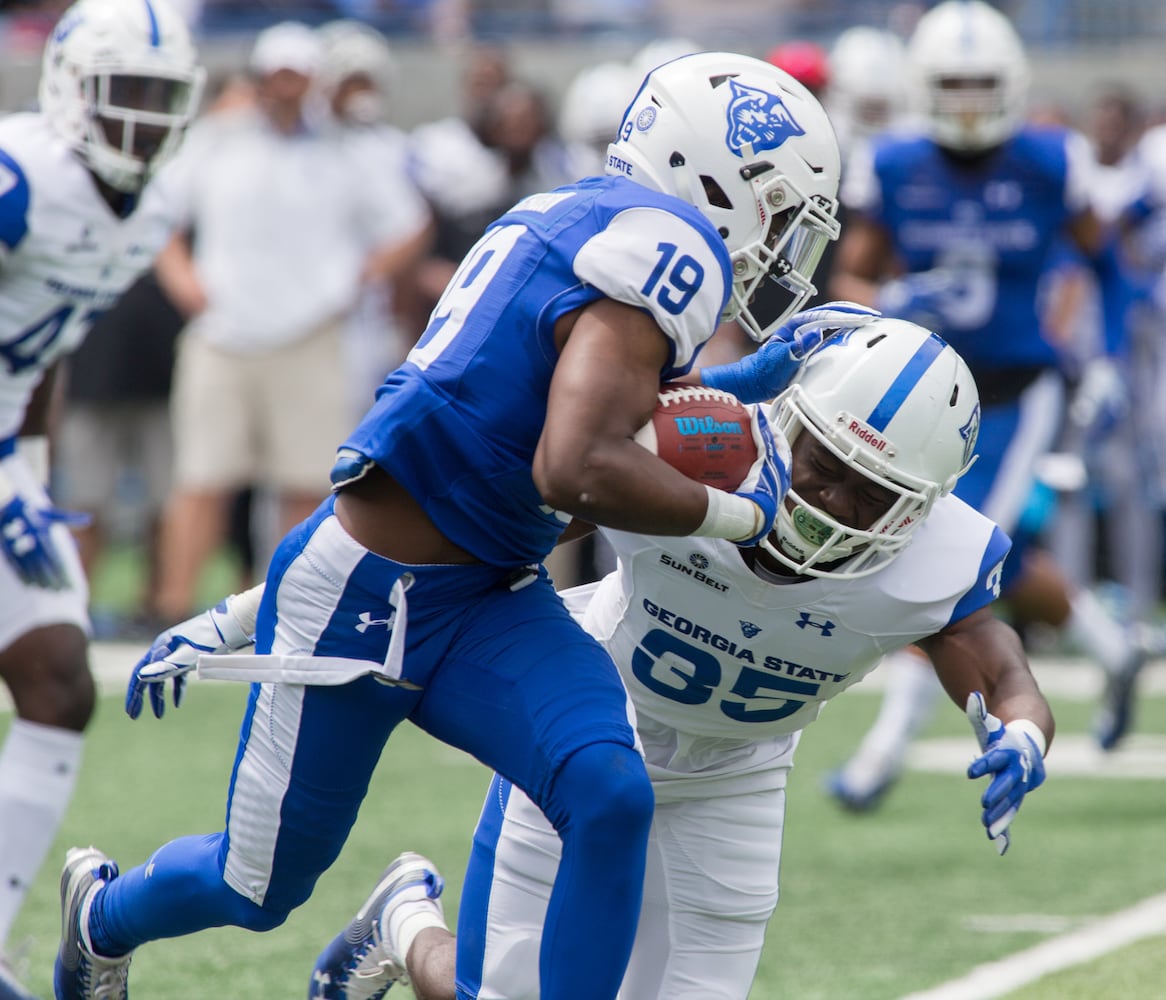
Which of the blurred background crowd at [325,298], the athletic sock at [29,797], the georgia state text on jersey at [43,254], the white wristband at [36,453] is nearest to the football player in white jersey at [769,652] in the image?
the athletic sock at [29,797]

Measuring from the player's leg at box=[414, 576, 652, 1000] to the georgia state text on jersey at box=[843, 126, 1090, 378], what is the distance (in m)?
3.48

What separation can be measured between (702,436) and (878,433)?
351 millimetres

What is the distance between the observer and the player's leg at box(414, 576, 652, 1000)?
279 centimetres

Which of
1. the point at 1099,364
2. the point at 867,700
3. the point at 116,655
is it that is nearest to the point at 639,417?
the point at 1099,364

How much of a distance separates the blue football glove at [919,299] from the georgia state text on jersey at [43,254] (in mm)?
2375

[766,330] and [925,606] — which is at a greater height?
[766,330]

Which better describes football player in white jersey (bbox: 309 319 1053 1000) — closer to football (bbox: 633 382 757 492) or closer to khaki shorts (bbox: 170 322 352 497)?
football (bbox: 633 382 757 492)

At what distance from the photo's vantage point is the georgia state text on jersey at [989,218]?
6.16m

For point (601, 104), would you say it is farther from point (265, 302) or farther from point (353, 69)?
point (265, 302)

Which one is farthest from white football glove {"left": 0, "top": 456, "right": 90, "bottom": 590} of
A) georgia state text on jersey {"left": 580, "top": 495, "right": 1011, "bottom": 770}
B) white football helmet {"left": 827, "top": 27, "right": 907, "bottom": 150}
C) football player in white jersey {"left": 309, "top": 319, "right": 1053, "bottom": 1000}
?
white football helmet {"left": 827, "top": 27, "right": 907, "bottom": 150}

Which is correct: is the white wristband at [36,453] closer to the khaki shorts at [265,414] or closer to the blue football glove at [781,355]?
the blue football glove at [781,355]

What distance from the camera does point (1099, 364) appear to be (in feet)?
22.1

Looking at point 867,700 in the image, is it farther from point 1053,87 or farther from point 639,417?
point 1053,87

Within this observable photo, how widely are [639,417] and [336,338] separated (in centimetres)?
602
